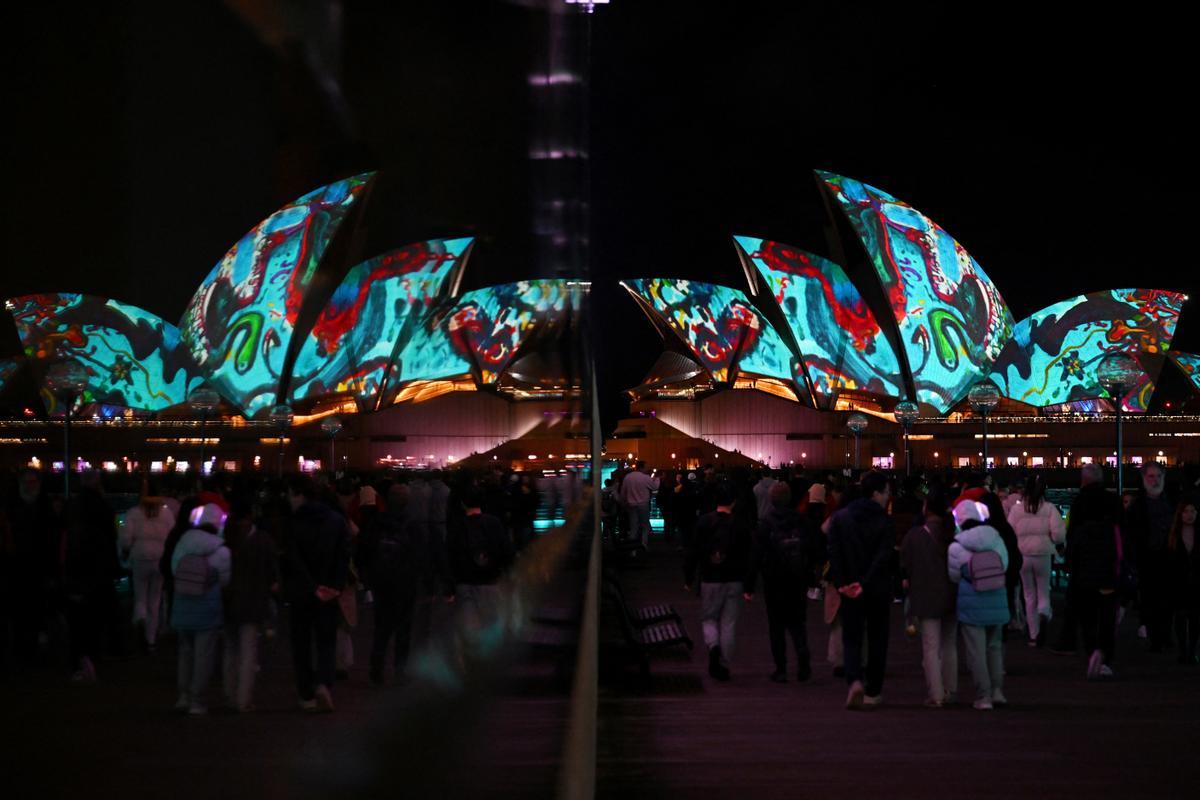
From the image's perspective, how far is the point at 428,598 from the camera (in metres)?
0.96

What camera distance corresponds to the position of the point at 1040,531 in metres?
8.38

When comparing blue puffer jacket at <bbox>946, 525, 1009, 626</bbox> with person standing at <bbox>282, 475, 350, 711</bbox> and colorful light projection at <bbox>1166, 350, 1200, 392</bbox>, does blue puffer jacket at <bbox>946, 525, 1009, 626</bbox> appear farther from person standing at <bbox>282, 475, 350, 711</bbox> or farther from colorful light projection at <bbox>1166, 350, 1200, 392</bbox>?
colorful light projection at <bbox>1166, 350, 1200, 392</bbox>

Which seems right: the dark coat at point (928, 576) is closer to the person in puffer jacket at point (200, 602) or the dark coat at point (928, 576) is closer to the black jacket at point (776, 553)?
the black jacket at point (776, 553)

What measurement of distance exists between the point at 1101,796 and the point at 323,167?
158 inches

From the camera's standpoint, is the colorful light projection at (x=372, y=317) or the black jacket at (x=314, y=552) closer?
the black jacket at (x=314, y=552)

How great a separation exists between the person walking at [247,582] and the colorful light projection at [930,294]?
36.2m

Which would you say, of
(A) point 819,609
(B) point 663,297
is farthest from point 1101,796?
(B) point 663,297

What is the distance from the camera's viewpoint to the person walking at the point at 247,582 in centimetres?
77

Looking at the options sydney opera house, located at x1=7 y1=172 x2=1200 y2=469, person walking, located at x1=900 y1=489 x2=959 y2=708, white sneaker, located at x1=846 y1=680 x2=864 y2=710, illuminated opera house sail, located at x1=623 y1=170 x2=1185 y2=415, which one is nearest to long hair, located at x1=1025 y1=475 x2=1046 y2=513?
person walking, located at x1=900 y1=489 x2=959 y2=708

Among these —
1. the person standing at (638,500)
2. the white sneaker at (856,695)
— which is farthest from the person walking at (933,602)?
the person standing at (638,500)

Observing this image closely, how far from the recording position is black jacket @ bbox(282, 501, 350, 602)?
87 centimetres

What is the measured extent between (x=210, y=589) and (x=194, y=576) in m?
0.02

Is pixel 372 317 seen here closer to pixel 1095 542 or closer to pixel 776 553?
pixel 776 553

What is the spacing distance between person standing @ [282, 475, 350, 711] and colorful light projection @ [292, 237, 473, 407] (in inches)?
7.0
